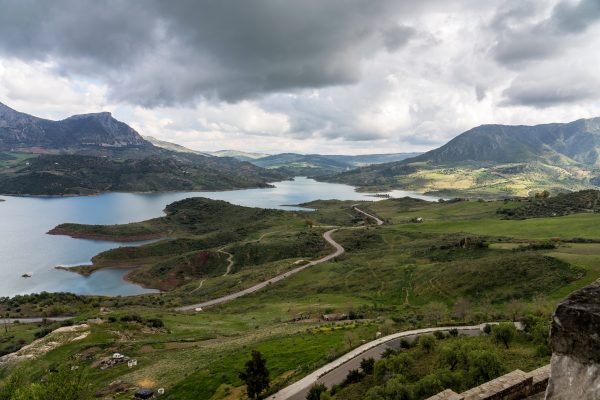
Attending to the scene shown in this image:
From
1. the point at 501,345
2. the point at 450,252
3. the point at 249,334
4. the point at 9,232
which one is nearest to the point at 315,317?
the point at 249,334

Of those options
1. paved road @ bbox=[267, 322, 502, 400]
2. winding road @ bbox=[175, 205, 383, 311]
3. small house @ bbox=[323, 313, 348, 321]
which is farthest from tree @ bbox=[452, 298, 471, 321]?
winding road @ bbox=[175, 205, 383, 311]

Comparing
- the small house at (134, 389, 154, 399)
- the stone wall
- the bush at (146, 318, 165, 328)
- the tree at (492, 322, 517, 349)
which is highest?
the stone wall

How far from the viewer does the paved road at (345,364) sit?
3238 centimetres

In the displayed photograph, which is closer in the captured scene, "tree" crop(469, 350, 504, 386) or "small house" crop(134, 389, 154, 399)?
"tree" crop(469, 350, 504, 386)

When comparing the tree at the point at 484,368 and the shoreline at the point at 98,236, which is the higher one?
the tree at the point at 484,368

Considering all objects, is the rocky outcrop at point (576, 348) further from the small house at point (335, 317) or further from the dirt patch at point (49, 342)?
the dirt patch at point (49, 342)

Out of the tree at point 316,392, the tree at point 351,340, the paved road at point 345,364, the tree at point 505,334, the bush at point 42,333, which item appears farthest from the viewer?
the bush at point 42,333

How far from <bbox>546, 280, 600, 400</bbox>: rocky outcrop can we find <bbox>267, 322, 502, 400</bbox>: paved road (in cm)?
2762

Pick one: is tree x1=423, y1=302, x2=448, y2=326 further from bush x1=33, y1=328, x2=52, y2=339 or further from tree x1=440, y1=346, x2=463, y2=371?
bush x1=33, y1=328, x2=52, y2=339

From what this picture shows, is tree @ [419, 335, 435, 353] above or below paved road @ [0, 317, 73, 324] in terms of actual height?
above

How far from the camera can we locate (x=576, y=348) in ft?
23.4

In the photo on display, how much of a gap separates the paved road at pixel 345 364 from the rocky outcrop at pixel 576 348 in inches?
1087

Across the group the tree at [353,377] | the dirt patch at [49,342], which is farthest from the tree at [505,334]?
the dirt patch at [49,342]

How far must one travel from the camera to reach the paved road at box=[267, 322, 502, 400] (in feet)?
106
